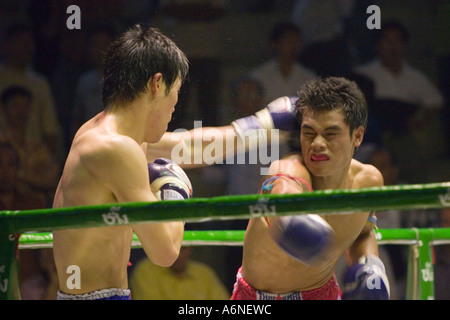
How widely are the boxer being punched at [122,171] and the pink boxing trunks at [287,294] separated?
0.42 meters

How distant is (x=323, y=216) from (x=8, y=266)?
97 cm

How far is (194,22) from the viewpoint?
3.75m

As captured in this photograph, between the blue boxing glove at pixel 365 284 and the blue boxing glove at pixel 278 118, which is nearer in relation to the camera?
the blue boxing glove at pixel 365 284

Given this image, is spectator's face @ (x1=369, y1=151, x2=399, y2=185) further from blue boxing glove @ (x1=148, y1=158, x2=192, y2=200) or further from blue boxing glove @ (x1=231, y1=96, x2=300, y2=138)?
blue boxing glove @ (x1=148, y1=158, x2=192, y2=200)

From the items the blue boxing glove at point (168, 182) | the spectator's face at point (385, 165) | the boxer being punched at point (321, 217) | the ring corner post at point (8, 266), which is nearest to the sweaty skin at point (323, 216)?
the boxer being punched at point (321, 217)

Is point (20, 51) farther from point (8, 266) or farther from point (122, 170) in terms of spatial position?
point (8, 266)

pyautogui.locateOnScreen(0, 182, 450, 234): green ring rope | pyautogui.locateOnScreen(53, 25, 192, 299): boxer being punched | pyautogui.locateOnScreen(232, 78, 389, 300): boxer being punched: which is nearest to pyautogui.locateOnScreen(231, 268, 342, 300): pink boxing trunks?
pyautogui.locateOnScreen(232, 78, 389, 300): boxer being punched

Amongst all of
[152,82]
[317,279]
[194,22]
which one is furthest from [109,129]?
[194,22]

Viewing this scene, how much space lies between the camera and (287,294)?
2.08 meters

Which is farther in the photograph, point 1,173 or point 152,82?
point 1,173

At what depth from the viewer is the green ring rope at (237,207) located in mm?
1306

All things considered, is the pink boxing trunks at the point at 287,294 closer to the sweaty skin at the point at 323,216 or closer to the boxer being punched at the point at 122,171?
the sweaty skin at the point at 323,216

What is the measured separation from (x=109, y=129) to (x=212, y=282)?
1.51 metres
